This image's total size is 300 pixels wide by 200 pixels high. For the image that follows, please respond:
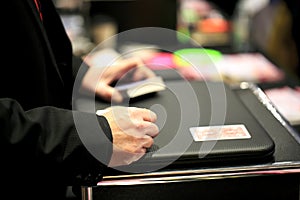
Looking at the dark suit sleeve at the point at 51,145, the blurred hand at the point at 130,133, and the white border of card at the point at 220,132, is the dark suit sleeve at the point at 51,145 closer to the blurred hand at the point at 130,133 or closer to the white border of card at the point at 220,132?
the blurred hand at the point at 130,133

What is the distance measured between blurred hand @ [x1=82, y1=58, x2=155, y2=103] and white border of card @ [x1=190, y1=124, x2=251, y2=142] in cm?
21

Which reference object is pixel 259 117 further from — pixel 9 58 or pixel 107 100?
pixel 9 58

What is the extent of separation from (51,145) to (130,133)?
0.13 metres

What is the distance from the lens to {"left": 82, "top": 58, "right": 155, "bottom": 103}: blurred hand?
40.1 inches

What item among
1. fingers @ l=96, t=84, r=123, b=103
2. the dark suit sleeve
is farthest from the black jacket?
fingers @ l=96, t=84, r=123, b=103

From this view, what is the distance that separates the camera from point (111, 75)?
43.3 inches

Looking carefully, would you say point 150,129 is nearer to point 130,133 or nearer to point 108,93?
point 130,133

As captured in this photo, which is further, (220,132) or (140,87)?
(140,87)

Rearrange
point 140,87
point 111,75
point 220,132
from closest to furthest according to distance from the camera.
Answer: point 220,132 → point 140,87 → point 111,75

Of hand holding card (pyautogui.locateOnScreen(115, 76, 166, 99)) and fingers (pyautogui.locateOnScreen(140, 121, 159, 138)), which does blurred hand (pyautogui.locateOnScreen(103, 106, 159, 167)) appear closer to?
fingers (pyautogui.locateOnScreen(140, 121, 159, 138))

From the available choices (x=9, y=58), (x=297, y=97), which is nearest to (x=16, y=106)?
(x=9, y=58)

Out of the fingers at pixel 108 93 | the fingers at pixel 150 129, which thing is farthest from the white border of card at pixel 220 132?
the fingers at pixel 108 93

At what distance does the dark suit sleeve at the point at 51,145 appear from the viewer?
2.45 ft

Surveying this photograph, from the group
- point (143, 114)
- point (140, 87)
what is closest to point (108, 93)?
point (140, 87)
